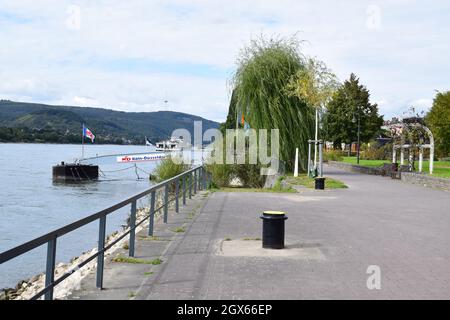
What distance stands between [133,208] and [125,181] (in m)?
48.7

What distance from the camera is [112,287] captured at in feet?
22.4

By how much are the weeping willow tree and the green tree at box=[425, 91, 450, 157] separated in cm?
2450

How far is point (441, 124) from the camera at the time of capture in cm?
5784

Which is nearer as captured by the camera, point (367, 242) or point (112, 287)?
point (112, 287)

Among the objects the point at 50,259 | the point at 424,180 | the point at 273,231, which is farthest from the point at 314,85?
the point at 50,259

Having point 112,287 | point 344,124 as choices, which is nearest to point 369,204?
point 112,287

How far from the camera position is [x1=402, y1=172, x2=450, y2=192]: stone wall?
22.8 m

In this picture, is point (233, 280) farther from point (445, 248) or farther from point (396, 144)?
point (396, 144)

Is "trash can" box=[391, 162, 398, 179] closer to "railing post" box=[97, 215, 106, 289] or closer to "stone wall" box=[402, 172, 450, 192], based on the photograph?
"stone wall" box=[402, 172, 450, 192]

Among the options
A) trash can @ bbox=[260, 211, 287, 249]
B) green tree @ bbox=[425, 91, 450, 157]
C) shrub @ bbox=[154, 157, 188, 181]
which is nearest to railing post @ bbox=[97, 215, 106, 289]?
trash can @ bbox=[260, 211, 287, 249]

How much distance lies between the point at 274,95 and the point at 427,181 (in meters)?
9.65

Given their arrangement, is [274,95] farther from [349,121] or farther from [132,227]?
[349,121]

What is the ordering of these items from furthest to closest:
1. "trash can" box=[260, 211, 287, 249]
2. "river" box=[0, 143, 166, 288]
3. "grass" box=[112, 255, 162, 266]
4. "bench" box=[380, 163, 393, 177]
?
"bench" box=[380, 163, 393, 177], "river" box=[0, 143, 166, 288], "trash can" box=[260, 211, 287, 249], "grass" box=[112, 255, 162, 266]
